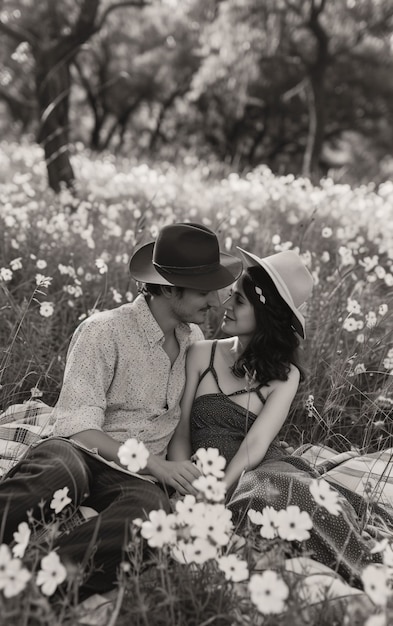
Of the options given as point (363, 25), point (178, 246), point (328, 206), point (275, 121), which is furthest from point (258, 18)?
point (178, 246)

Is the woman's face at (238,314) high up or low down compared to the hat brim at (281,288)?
down

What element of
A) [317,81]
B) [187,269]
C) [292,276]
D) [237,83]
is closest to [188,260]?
[187,269]

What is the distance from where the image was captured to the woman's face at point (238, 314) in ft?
10.3

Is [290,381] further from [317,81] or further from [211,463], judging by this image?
[317,81]

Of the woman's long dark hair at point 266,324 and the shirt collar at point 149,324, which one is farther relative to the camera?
the woman's long dark hair at point 266,324

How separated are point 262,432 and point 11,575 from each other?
1441mm

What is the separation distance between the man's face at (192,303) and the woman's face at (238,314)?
0.23 m

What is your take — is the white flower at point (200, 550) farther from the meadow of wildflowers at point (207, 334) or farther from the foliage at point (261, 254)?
the foliage at point (261, 254)

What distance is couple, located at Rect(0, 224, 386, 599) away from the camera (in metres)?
2.40

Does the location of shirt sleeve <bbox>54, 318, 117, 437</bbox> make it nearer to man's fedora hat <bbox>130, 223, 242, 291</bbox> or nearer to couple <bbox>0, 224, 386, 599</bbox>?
couple <bbox>0, 224, 386, 599</bbox>

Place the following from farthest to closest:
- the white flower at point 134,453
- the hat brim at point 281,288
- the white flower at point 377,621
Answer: the hat brim at point 281,288, the white flower at point 134,453, the white flower at point 377,621

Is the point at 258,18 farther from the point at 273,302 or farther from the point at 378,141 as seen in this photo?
the point at 273,302

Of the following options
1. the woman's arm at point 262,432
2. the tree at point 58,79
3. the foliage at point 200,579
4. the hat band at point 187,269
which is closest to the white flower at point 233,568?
the foliage at point 200,579

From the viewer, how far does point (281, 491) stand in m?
2.62
